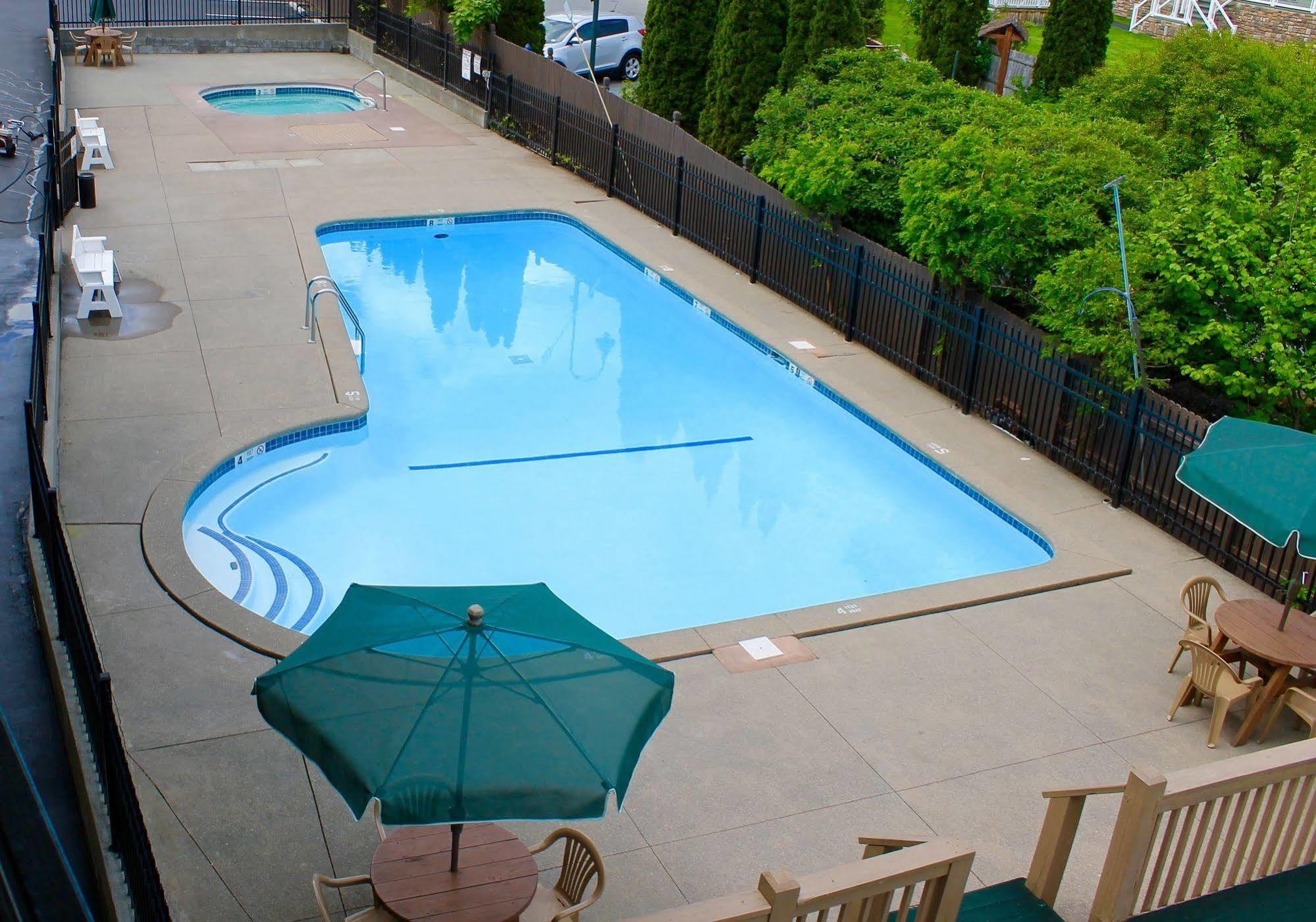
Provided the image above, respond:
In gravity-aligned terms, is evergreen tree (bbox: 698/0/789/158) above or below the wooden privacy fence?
above

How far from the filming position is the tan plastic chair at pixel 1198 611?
916 centimetres

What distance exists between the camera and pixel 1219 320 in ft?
39.1

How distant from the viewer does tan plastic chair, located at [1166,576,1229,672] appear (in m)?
9.16

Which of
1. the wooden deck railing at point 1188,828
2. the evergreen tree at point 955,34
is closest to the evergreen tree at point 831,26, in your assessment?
the evergreen tree at point 955,34

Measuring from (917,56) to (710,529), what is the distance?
16.0 m

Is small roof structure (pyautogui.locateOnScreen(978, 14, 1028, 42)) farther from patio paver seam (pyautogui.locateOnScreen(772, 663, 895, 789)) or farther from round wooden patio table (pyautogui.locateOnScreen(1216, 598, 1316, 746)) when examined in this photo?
patio paver seam (pyautogui.locateOnScreen(772, 663, 895, 789))

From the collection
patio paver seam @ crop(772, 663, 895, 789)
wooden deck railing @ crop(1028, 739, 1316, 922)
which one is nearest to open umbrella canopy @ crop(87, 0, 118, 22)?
patio paver seam @ crop(772, 663, 895, 789)

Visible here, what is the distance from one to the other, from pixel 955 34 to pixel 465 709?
71.3ft

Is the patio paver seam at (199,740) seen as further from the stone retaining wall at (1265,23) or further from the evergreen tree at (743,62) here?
the stone retaining wall at (1265,23)

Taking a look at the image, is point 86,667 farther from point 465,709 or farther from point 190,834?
point 465,709

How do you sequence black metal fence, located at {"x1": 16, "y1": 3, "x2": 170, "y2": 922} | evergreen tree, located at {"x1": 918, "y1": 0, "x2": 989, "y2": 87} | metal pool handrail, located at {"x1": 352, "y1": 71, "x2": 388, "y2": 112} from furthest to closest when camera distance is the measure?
metal pool handrail, located at {"x1": 352, "y1": 71, "x2": 388, "y2": 112} < evergreen tree, located at {"x1": 918, "y1": 0, "x2": 989, "y2": 87} < black metal fence, located at {"x1": 16, "y1": 3, "x2": 170, "y2": 922}

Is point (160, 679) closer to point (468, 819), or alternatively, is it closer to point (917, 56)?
point (468, 819)

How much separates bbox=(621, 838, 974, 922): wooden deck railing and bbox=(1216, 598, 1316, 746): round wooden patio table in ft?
14.0

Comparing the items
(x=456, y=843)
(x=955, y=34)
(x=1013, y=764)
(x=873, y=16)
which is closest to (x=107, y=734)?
(x=456, y=843)
